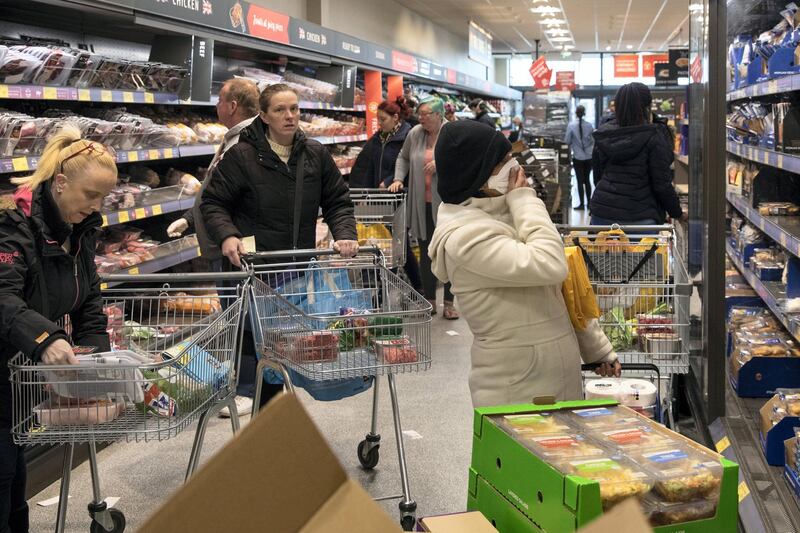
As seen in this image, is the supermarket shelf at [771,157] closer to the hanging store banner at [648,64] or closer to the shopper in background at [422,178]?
the shopper in background at [422,178]

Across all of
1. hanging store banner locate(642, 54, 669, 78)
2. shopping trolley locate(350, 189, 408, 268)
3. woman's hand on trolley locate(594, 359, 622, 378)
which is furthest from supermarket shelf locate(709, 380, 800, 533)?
hanging store banner locate(642, 54, 669, 78)

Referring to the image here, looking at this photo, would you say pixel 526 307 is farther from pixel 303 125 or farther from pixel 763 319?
pixel 303 125

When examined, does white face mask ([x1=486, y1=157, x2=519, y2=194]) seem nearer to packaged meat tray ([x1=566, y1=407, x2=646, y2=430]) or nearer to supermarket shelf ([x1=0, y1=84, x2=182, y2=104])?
packaged meat tray ([x1=566, y1=407, x2=646, y2=430])

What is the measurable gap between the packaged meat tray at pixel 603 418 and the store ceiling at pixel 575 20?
43.4 ft

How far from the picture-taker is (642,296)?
3.68 meters

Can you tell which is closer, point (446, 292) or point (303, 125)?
point (446, 292)

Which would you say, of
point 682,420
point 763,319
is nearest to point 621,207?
point 763,319

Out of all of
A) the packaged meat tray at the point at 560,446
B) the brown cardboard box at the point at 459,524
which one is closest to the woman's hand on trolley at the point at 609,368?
the packaged meat tray at the point at 560,446

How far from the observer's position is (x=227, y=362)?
3150mm

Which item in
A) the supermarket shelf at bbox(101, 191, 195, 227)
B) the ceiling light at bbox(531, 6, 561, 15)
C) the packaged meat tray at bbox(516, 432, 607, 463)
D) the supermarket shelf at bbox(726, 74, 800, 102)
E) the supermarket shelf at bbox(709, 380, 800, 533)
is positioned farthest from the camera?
the ceiling light at bbox(531, 6, 561, 15)

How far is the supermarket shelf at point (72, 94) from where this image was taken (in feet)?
13.4

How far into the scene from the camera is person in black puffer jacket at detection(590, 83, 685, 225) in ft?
18.1

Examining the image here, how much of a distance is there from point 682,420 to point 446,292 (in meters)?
3.26

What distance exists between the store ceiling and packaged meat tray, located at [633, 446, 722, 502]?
44.1ft
